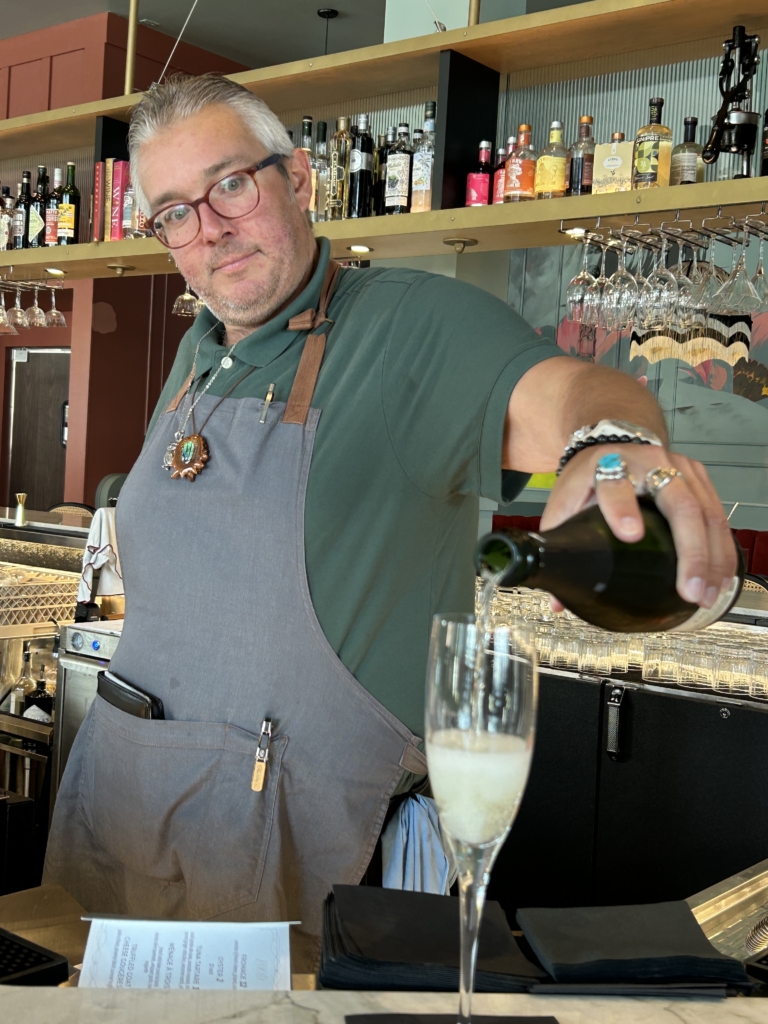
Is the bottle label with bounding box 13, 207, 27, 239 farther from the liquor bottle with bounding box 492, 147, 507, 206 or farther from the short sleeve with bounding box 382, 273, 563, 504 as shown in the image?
the short sleeve with bounding box 382, 273, 563, 504

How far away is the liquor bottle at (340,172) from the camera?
3.72 meters

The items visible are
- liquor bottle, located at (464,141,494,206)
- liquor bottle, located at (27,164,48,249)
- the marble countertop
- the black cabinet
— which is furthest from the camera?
liquor bottle, located at (27,164,48,249)

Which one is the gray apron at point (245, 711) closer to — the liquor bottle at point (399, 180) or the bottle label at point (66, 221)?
the liquor bottle at point (399, 180)

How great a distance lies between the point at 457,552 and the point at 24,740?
2.29m

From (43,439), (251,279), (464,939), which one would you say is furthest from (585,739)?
(43,439)

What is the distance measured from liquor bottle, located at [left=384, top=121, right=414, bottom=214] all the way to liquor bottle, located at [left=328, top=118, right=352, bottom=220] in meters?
0.26

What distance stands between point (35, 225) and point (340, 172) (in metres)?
1.75

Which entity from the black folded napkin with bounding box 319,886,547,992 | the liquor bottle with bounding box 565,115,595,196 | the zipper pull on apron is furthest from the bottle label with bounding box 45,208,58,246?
the black folded napkin with bounding box 319,886,547,992

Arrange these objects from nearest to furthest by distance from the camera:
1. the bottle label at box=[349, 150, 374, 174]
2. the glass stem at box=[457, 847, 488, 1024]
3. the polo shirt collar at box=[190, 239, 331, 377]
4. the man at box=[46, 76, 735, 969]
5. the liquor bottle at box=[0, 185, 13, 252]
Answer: the glass stem at box=[457, 847, 488, 1024]
the man at box=[46, 76, 735, 969]
the polo shirt collar at box=[190, 239, 331, 377]
the bottle label at box=[349, 150, 374, 174]
the liquor bottle at box=[0, 185, 13, 252]

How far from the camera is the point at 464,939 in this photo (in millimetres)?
707

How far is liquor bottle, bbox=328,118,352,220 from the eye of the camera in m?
3.72

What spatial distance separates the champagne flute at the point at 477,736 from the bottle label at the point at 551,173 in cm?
274

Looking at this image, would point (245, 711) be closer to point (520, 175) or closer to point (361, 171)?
point (520, 175)

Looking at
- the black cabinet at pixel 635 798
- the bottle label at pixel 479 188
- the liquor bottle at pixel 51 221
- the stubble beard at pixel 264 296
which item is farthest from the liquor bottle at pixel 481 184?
the liquor bottle at pixel 51 221
